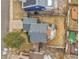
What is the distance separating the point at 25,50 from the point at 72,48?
34cm

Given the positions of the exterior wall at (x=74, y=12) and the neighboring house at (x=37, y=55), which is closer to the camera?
the exterior wall at (x=74, y=12)

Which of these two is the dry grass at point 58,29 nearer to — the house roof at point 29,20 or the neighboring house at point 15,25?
the house roof at point 29,20

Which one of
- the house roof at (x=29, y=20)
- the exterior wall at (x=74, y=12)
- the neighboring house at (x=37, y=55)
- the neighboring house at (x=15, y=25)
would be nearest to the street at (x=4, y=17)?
the neighboring house at (x=15, y=25)

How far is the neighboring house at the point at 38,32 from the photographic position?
1712 mm

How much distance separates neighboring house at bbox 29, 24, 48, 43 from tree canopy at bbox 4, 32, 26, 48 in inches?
3.2

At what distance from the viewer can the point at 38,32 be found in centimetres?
172

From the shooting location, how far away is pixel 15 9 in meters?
1.77

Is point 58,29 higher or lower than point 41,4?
lower

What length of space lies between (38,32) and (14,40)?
0.60 ft

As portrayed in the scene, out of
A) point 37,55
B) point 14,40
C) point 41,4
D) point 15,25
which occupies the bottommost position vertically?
point 37,55

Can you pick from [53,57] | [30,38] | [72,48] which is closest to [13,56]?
[30,38]

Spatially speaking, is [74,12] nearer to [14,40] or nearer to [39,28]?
[39,28]

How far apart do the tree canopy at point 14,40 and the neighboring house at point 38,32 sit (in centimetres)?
8

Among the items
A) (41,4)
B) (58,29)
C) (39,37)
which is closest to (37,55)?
(39,37)
